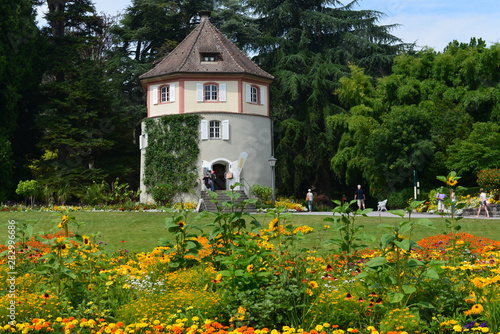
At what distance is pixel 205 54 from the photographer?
100 ft

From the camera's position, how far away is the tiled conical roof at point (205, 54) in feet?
97.4

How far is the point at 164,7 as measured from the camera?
3538 cm

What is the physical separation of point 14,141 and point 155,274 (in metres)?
29.6

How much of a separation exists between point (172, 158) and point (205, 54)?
6452mm

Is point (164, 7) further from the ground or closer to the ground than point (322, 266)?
further from the ground

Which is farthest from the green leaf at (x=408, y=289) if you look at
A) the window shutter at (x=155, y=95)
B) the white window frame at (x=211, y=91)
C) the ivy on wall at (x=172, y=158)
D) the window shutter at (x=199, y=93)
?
the window shutter at (x=155, y=95)

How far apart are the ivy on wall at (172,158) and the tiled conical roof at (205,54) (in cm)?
279

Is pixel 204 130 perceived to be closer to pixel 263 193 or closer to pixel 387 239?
pixel 263 193

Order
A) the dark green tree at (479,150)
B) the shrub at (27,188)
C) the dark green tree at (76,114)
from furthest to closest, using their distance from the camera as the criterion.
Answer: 1. the dark green tree at (76,114)
2. the shrub at (27,188)
3. the dark green tree at (479,150)

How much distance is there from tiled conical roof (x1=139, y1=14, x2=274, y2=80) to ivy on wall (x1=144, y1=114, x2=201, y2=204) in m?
2.79

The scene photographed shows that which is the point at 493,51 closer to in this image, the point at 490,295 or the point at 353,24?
the point at 353,24

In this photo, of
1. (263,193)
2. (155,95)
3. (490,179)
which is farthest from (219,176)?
(490,179)

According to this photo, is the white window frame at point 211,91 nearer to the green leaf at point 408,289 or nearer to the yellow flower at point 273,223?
the yellow flower at point 273,223

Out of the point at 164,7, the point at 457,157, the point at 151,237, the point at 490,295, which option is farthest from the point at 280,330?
the point at 164,7
